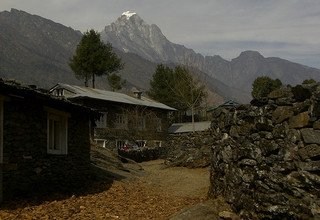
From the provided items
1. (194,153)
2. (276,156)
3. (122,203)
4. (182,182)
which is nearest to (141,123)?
(194,153)

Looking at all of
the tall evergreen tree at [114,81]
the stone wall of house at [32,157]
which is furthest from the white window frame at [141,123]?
the stone wall of house at [32,157]

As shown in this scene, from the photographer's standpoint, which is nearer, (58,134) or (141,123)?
(58,134)

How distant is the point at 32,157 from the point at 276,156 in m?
7.28

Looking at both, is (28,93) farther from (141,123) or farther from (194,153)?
(141,123)

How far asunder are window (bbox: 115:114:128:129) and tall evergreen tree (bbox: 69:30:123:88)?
1133cm

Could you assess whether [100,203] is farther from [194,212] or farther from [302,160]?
[302,160]

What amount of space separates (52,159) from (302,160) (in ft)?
27.6

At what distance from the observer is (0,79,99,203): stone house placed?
1208 cm

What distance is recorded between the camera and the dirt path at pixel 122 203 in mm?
10930

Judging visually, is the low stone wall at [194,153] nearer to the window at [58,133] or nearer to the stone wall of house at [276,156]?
the window at [58,133]

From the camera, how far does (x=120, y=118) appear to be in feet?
133

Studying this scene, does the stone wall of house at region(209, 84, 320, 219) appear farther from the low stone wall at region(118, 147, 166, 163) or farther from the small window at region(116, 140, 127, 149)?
the small window at region(116, 140, 127, 149)

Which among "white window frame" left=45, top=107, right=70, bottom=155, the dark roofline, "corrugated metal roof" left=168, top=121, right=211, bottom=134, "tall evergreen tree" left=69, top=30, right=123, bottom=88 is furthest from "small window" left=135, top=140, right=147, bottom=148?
the dark roofline

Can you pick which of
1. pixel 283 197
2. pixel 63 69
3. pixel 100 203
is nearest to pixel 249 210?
pixel 283 197
